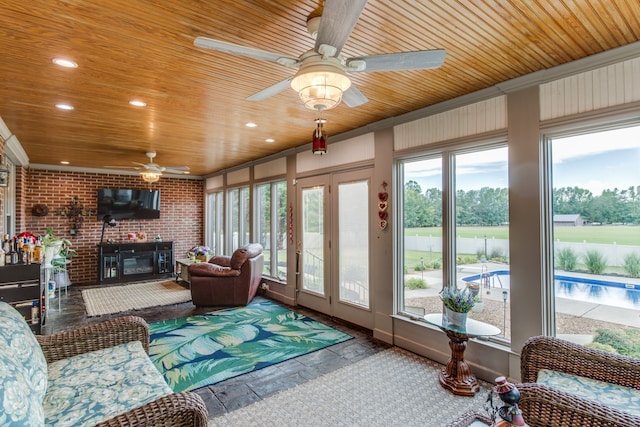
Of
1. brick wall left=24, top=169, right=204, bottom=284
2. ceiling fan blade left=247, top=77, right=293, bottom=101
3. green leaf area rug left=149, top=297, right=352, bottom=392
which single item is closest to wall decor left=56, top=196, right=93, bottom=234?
brick wall left=24, top=169, right=204, bottom=284

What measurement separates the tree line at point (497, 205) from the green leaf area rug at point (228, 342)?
1797 mm

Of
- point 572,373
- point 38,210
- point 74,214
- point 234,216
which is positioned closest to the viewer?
point 572,373

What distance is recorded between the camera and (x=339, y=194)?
15.9 feet

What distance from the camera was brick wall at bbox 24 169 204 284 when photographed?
7203 millimetres

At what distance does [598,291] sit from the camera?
2.62 m

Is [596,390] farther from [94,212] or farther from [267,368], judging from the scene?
[94,212]

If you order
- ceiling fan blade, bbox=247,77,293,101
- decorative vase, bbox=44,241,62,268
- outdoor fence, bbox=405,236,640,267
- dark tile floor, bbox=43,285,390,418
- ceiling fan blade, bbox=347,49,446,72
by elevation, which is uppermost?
ceiling fan blade, bbox=347,49,446,72

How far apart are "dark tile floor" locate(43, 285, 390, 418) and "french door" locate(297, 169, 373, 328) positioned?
240mm

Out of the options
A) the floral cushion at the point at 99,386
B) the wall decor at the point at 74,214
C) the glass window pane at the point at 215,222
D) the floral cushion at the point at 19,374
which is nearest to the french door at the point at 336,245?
the floral cushion at the point at 99,386

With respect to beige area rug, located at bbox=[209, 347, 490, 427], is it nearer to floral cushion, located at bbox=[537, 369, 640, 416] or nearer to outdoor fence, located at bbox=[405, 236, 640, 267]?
floral cushion, located at bbox=[537, 369, 640, 416]

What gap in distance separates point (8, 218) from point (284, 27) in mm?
6260

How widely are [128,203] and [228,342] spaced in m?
5.78

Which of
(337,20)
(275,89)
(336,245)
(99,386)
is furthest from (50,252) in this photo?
(337,20)

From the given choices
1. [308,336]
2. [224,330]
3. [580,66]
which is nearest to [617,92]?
[580,66]
